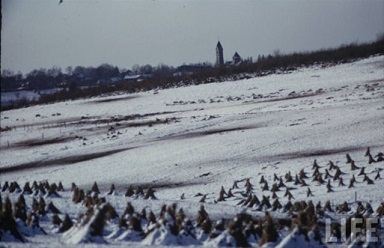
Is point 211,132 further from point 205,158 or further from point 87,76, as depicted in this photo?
point 87,76

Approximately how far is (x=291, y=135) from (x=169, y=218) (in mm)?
18544

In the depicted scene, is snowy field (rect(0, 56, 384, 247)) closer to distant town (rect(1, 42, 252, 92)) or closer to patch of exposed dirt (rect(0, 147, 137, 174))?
patch of exposed dirt (rect(0, 147, 137, 174))

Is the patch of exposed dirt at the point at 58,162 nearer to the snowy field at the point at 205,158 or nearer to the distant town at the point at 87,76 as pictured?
the snowy field at the point at 205,158

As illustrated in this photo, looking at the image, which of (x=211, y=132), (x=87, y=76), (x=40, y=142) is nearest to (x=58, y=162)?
(x=40, y=142)

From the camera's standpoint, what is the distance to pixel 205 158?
960 inches

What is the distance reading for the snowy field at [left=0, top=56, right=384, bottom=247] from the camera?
9.80 meters

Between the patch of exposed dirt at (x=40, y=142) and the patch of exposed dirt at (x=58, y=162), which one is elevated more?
the patch of exposed dirt at (x=40, y=142)

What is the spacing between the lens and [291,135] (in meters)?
27.3

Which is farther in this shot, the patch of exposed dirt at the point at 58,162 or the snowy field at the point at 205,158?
the patch of exposed dirt at the point at 58,162

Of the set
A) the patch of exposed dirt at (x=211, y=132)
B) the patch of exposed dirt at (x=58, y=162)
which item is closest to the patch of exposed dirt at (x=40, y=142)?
the patch of exposed dirt at (x=58, y=162)

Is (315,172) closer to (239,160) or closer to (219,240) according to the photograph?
(239,160)

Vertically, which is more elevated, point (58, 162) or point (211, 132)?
point (211, 132)

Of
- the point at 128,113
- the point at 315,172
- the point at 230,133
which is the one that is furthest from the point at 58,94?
the point at 315,172

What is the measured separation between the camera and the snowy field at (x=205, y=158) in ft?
32.1
